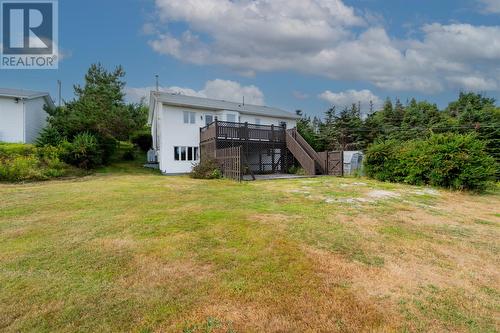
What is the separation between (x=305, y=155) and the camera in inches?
769

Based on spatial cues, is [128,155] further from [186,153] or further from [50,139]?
[50,139]

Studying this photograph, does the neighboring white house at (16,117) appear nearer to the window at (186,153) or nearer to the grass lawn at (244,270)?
the window at (186,153)

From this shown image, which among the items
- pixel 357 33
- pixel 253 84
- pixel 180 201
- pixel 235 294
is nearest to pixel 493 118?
pixel 357 33

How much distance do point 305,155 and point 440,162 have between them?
855 cm

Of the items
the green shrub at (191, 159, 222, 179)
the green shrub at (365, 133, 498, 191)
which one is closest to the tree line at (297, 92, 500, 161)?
the green shrub at (365, 133, 498, 191)

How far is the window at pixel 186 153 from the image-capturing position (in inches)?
799

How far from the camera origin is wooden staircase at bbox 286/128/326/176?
62.7ft

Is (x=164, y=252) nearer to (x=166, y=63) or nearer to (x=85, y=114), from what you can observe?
(x=85, y=114)

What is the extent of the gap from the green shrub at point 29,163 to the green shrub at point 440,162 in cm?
1842

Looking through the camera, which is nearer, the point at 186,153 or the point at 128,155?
the point at 186,153

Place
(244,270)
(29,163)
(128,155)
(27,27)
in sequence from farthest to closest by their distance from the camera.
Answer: (128,155) < (27,27) < (29,163) < (244,270)

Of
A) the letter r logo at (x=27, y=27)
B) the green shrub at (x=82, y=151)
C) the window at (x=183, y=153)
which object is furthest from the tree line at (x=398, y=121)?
the letter r logo at (x=27, y=27)

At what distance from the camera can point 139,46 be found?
20781 millimetres

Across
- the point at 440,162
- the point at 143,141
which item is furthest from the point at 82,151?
the point at 440,162
